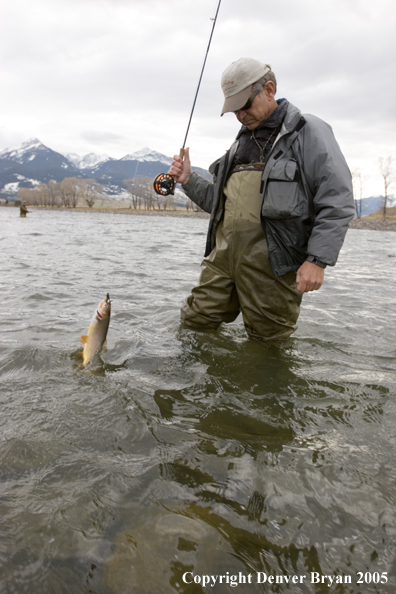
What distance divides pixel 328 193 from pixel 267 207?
1.84 ft

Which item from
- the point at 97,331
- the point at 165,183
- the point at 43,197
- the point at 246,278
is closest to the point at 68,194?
the point at 43,197

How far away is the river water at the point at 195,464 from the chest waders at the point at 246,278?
40cm

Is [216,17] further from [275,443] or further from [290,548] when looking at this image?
[290,548]

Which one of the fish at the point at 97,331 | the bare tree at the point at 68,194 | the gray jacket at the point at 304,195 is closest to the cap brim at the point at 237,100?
the gray jacket at the point at 304,195

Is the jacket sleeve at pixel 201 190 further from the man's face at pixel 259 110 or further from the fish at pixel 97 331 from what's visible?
the fish at pixel 97 331

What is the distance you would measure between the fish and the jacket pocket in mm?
1948

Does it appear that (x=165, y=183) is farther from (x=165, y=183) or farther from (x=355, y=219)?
(x=355, y=219)

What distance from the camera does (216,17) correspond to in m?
5.61

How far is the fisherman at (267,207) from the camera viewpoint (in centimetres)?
358

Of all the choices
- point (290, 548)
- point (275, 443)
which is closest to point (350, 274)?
point (275, 443)

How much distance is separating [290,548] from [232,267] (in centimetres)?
285

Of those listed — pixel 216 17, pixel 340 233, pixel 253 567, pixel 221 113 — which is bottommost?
pixel 253 567

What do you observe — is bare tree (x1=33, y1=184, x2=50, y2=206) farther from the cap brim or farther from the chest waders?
the cap brim

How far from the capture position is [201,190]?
16.1 feet
